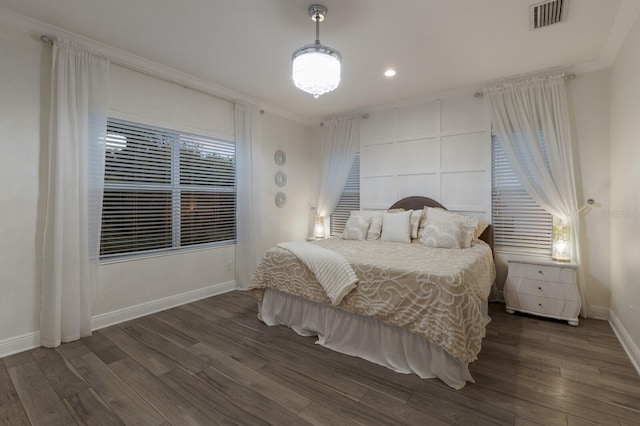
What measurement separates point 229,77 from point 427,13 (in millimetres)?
2304

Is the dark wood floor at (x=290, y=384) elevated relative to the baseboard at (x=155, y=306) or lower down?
lower down

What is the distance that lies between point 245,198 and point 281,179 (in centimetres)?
85

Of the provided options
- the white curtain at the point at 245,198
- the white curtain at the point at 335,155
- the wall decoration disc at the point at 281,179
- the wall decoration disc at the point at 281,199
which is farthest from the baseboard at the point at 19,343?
the white curtain at the point at 335,155

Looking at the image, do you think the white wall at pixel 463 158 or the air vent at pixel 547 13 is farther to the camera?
the white wall at pixel 463 158

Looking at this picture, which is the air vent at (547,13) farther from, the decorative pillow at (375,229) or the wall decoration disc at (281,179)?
the wall decoration disc at (281,179)

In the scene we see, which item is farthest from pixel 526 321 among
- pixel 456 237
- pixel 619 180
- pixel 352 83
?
pixel 352 83

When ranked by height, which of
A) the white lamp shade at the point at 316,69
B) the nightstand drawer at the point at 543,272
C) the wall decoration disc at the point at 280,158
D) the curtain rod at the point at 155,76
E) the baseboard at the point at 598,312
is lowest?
the baseboard at the point at 598,312

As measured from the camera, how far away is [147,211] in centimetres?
324

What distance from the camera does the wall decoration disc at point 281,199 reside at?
15.5ft

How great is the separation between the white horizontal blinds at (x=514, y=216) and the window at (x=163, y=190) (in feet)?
11.5

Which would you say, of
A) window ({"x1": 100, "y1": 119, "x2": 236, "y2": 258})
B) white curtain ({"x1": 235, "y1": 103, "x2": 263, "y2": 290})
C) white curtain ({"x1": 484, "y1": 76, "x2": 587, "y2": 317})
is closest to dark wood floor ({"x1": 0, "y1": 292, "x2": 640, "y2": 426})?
window ({"x1": 100, "y1": 119, "x2": 236, "y2": 258})

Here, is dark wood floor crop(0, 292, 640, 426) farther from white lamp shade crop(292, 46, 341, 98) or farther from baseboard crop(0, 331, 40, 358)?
white lamp shade crop(292, 46, 341, 98)

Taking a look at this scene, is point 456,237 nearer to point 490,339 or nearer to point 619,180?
point 490,339

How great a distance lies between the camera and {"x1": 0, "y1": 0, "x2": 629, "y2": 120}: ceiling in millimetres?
2238
